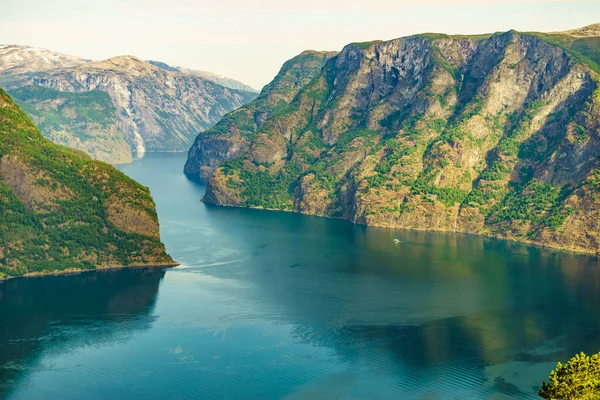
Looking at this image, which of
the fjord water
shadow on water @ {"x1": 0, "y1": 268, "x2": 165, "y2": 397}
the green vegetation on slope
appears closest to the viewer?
the green vegetation on slope

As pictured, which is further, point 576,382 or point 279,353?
point 279,353

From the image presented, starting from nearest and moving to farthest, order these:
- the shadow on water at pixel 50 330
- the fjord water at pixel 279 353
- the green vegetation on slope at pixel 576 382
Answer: the green vegetation on slope at pixel 576 382
the fjord water at pixel 279 353
the shadow on water at pixel 50 330

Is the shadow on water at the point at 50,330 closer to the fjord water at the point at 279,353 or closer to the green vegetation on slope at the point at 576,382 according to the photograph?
the fjord water at the point at 279,353

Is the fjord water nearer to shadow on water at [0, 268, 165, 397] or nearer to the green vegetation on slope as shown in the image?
shadow on water at [0, 268, 165, 397]

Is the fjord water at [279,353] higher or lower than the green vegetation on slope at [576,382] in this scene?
lower

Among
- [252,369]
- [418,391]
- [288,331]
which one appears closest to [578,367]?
[418,391]

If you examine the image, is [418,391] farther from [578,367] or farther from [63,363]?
[63,363]

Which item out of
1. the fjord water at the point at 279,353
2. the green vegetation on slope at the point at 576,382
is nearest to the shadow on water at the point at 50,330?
the fjord water at the point at 279,353

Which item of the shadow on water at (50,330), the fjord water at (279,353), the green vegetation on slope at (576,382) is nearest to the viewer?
the green vegetation on slope at (576,382)

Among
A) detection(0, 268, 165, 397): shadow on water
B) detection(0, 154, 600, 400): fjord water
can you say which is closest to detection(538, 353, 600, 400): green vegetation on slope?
detection(0, 154, 600, 400): fjord water

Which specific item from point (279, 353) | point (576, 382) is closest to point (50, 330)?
point (279, 353)

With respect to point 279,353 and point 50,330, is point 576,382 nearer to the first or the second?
point 279,353

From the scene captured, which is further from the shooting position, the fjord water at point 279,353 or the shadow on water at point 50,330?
the shadow on water at point 50,330
